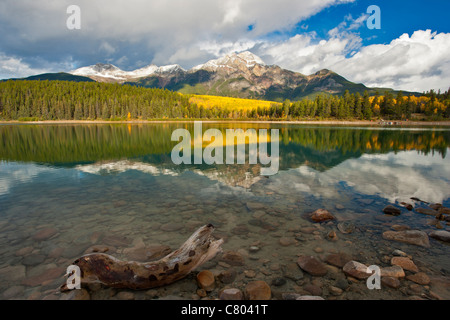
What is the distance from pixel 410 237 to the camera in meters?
8.46

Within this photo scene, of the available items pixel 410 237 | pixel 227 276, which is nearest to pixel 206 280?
pixel 227 276

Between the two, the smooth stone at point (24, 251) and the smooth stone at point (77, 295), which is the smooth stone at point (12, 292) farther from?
the smooth stone at point (24, 251)

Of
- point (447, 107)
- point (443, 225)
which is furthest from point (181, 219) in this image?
point (447, 107)

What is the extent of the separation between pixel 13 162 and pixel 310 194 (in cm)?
2915

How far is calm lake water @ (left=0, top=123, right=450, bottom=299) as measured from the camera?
6.28m

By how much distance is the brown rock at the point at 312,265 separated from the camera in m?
6.62

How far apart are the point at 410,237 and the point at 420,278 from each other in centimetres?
265

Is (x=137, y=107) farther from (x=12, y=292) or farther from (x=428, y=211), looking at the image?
(x=428, y=211)

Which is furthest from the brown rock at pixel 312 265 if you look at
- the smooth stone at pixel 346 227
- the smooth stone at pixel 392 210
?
the smooth stone at pixel 392 210

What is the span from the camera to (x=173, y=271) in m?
6.04

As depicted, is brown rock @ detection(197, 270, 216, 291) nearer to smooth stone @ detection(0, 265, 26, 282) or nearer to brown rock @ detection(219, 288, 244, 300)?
brown rock @ detection(219, 288, 244, 300)

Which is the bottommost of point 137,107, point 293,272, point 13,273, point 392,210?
point 293,272
